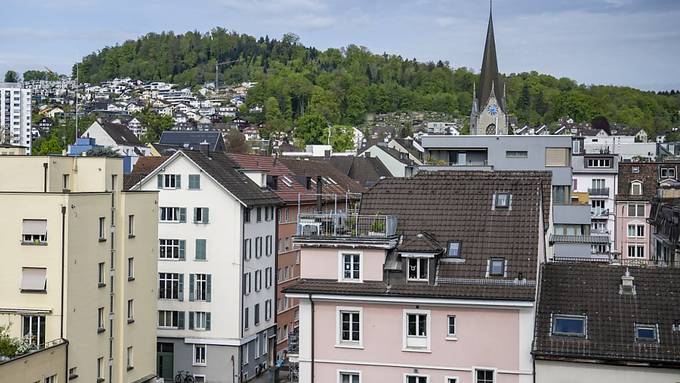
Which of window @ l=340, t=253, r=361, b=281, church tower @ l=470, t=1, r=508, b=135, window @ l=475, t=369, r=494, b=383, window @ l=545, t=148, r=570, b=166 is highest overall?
church tower @ l=470, t=1, r=508, b=135

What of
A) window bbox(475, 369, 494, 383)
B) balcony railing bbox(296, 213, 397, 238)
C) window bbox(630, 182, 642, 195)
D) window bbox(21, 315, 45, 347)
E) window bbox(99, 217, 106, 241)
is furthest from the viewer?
window bbox(630, 182, 642, 195)

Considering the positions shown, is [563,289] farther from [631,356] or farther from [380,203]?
[380,203]

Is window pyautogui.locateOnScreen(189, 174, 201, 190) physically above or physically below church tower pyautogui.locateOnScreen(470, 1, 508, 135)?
below

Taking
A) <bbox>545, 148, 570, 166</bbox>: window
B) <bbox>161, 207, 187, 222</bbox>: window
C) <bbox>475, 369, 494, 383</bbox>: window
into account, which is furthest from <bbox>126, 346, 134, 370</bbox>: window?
<bbox>545, 148, 570, 166</bbox>: window

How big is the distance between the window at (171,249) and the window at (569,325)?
26181 millimetres

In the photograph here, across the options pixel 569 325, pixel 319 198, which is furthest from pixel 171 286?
pixel 569 325

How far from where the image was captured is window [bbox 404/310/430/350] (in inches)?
1298

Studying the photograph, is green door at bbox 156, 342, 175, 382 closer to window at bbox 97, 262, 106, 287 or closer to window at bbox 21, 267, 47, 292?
window at bbox 97, 262, 106, 287

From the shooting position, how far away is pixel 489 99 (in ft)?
391

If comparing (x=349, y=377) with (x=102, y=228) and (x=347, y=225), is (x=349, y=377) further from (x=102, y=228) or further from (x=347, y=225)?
(x=102, y=228)

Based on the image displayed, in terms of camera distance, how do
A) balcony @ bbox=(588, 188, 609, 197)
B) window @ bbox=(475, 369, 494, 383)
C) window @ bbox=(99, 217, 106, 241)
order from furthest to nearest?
balcony @ bbox=(588, 188, 609, 197) → window @ bbox=(99, 217, 106, 241) → window @ bbox=(475, 369, 494, 383)

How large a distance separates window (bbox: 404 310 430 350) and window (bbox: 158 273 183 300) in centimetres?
2290

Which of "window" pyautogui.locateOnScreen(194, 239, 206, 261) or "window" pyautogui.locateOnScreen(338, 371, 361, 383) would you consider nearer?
"window" pyautogui.locateOnScreen(338, 371, 361, 383)

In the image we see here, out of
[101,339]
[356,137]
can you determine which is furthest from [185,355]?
[356,137]
